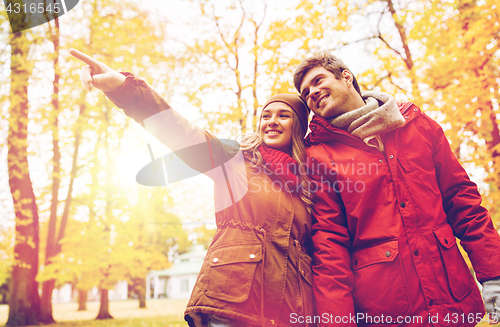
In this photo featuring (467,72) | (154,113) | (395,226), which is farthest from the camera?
(467,72)

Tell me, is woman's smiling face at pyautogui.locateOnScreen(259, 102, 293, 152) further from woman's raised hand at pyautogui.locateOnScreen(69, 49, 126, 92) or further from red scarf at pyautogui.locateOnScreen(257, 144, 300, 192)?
woman's raised hand at pyautogui.locateOnScreen(69, 49, 126, 92)

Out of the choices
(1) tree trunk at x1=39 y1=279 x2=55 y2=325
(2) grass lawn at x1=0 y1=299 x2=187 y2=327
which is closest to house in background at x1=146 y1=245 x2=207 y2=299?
(2) grass lawn at x1=0 y1=299 x2=187 y2=327

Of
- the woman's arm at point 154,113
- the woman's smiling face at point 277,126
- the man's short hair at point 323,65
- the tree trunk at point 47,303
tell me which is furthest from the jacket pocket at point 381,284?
the tree trunk at point 47,303

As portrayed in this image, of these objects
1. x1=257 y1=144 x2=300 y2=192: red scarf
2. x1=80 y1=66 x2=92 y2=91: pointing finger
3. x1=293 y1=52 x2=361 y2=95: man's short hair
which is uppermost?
x1=293 y1=52 x2=361 y2=95: man's short hair

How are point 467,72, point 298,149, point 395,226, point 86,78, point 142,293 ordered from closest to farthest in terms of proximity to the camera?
1. point 86,78
2. point 395,226
3. point 298,149
4. point 467,72
5. point 142,293

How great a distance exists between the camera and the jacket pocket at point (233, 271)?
151 centimetres

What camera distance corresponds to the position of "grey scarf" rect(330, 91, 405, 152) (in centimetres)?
187

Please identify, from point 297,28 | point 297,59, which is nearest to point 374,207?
point 297,59

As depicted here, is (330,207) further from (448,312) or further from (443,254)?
(448,312)

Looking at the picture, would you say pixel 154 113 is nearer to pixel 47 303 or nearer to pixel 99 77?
pixel 99 77

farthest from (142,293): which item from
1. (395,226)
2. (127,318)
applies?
(395,226)

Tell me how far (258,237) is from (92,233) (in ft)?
31.0

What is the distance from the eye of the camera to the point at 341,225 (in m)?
1.85

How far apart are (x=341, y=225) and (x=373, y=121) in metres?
0.64
